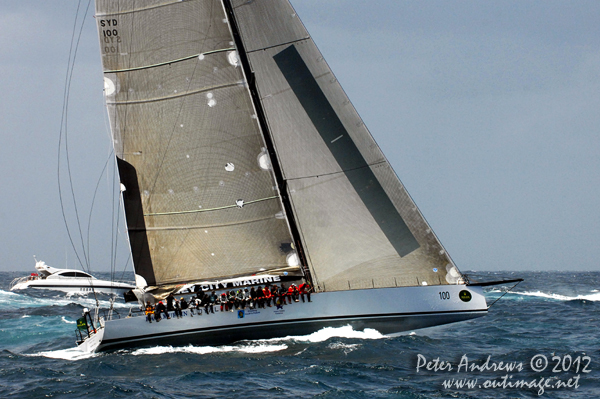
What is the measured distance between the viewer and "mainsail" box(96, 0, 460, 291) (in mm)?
17875

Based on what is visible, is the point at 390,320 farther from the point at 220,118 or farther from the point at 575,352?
the point at 220,118

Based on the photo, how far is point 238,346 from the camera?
55.4 ft

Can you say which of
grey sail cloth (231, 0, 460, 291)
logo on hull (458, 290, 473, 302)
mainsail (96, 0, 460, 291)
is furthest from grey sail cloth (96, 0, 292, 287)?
logo on hull (458, 290, 473, 302)

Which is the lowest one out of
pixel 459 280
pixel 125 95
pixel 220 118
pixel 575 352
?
pixel 575 352

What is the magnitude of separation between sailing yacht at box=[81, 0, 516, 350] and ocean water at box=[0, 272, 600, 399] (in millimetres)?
1210

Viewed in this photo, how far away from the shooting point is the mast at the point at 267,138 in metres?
18.0

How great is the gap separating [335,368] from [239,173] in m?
7.28

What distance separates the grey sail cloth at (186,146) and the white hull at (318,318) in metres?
2.29

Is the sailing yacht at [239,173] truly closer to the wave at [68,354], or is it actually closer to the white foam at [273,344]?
the white foam at [273,344]

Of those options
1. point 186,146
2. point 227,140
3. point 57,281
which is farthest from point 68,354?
point 57,281

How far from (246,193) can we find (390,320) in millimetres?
5992

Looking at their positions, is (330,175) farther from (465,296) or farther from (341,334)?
(465,296)

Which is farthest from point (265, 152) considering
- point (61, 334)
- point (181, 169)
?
point (61, 334)

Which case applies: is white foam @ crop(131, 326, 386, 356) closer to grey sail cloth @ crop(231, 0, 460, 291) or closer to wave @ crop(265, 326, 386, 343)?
wave @ crop(265, 326, 386, 343)
